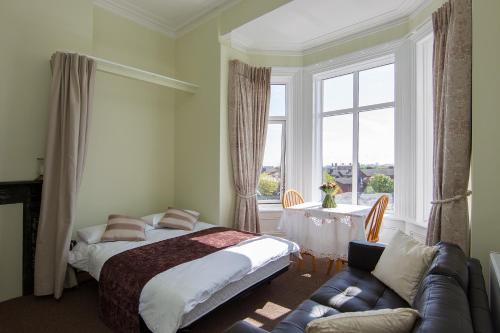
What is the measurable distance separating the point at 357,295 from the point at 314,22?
3.38m

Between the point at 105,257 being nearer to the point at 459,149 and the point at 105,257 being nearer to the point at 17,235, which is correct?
the point at 17,235

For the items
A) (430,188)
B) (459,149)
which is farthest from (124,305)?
(430,188)

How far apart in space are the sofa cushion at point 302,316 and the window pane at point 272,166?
106 inches

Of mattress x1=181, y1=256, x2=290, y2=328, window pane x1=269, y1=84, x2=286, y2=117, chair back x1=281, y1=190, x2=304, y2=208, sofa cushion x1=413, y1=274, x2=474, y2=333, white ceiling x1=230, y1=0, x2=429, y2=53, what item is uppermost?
white ceiling x1=230, y1=0, x2=429, y2=53

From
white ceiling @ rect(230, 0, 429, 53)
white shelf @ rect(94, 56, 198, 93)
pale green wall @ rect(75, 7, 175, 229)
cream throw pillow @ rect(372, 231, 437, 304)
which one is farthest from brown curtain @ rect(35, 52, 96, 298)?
cream throw pillow @ rect(372, 231, 437, 304)

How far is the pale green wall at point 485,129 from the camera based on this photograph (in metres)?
2.00

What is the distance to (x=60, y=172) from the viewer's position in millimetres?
2719

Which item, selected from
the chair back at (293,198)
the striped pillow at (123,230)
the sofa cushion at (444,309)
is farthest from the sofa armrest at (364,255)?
the striped pillow at (123,230)

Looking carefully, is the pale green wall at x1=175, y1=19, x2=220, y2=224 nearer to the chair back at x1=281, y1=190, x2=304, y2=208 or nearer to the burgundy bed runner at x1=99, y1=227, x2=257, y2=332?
the chair back at x1=281, y1=190, x2=304, y2=208

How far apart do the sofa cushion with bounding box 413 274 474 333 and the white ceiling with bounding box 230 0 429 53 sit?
3141 mm

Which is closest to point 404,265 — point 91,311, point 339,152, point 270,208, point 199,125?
point 339,152

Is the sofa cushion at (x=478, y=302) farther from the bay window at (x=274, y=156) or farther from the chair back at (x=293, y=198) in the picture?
the bay window at (x=274, y=156)

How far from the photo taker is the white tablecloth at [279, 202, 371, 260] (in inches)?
118

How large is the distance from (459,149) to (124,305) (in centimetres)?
298
